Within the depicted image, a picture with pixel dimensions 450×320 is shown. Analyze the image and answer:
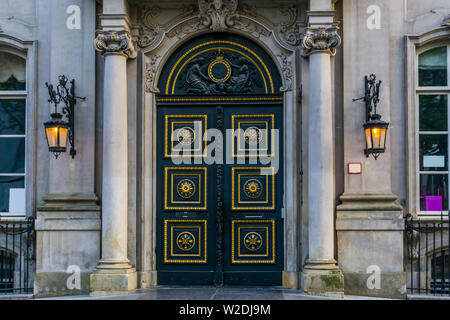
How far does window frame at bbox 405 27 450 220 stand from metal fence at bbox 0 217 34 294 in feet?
21.3

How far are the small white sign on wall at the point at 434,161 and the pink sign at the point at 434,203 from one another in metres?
0.55

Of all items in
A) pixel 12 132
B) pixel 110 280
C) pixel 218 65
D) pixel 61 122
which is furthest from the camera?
pixel 12 132

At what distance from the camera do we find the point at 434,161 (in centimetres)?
1093

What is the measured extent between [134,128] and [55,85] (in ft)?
5.07

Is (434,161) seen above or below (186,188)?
above

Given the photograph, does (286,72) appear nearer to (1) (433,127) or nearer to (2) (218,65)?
(2) (218,65)

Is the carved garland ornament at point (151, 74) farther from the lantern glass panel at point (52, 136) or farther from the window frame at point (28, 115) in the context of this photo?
the window frame at point (28, 115)

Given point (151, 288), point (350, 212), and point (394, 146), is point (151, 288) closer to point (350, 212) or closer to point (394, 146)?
point (350, 212)

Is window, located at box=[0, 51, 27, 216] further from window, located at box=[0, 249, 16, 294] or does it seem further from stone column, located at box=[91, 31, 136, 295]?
stone column, located at box=[91, 31, 136, 295]

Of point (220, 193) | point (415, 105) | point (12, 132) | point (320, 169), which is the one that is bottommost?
point (220, 193)

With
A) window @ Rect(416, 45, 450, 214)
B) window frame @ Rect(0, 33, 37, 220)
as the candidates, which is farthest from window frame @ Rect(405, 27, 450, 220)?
window frame @ Rect(0, 33, 37, 220)

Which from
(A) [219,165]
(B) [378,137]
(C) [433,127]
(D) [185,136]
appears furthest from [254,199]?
(C) [433,127]

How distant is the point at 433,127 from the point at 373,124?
157cm

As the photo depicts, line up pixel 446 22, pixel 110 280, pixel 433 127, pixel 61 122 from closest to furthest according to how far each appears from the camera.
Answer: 1. pixel 110 280
2. pixel 61 122
3. pixel 446 22
4. pixel 433 127
